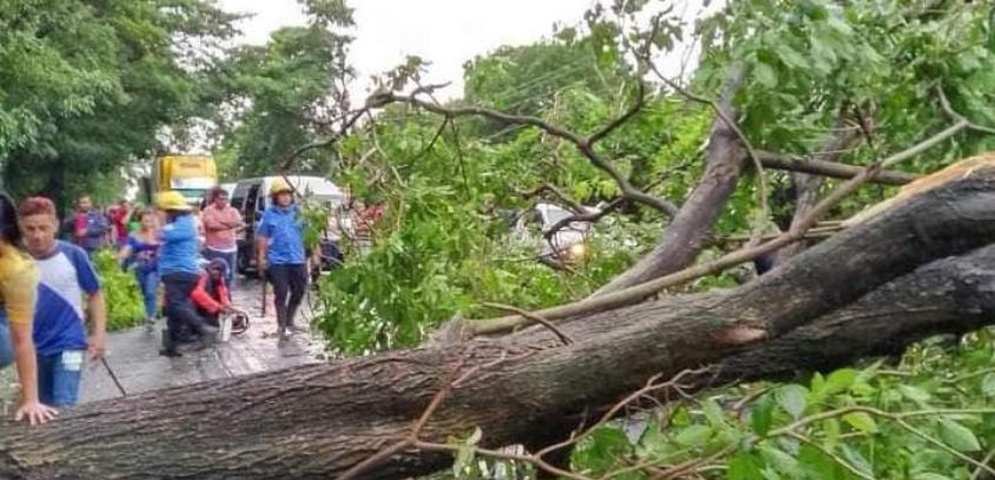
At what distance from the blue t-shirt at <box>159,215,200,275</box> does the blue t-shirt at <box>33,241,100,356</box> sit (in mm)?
4960

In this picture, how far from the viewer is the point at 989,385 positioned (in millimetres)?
3227

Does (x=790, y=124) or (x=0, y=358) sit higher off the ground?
(x=790, y=124)

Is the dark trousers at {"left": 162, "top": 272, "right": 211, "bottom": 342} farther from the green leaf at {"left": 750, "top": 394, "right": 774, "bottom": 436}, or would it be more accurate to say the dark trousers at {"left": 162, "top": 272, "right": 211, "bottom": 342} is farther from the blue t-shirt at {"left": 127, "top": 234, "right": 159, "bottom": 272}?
the green leaf at {"left": 750, "top": 394, "right": 774, "bottom": 436}

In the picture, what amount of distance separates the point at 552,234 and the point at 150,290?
9.28 m

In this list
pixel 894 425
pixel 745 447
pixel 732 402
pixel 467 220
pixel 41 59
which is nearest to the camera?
pixel 745 447

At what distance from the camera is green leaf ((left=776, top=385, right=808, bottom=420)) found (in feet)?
9.62

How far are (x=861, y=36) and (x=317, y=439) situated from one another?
2486 mm

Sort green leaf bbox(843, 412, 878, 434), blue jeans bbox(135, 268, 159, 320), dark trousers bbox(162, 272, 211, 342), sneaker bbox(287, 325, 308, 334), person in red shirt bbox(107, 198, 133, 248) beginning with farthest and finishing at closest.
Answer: person in red shirt bbox(107, 198, 133, 248) → blue jeans bbox(135, 268, 159, 320) → sneaker bbox(287, 325, 308, 334) → dark trousers bbox(162, 272, 211, 342) → green leaf bbox(843, 412, 878, 434)

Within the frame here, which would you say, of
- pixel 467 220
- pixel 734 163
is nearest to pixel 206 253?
pixel 467 220

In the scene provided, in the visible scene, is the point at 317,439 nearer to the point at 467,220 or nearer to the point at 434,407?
the point at 434,407

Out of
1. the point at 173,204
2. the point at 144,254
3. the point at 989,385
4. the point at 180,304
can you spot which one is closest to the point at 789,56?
the point at 989,385

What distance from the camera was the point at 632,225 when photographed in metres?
6.04

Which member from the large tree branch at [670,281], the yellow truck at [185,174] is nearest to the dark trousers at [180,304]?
the large tree branch at [670,281]

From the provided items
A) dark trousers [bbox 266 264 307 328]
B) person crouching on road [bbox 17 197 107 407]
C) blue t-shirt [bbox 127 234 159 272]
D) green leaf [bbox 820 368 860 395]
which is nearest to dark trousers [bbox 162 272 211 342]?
dark trousers [bbox 266 264 307 328]
